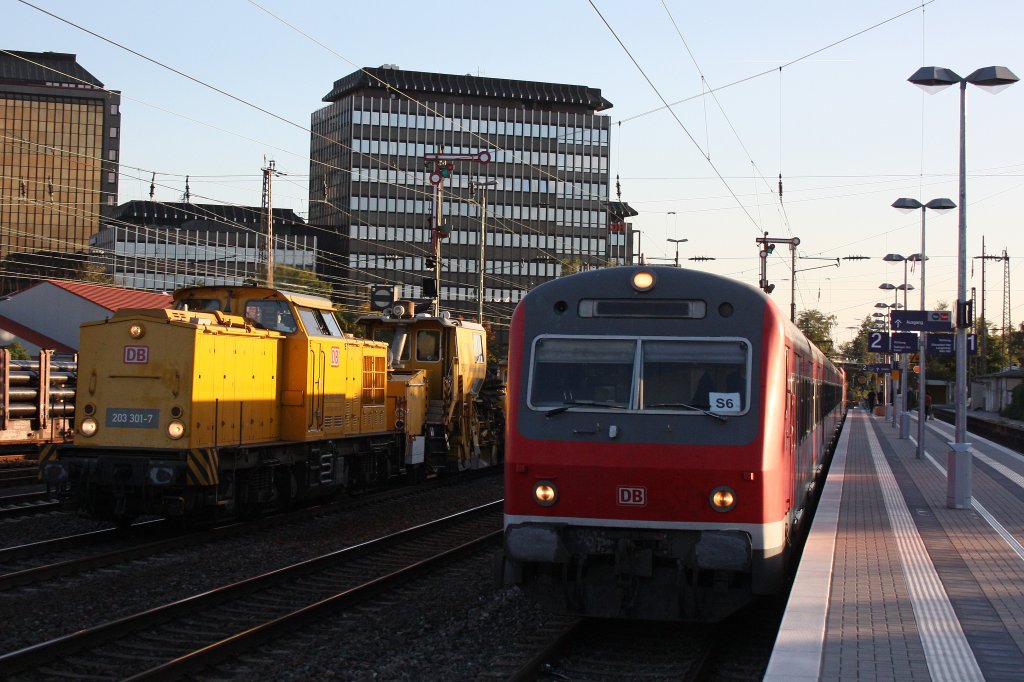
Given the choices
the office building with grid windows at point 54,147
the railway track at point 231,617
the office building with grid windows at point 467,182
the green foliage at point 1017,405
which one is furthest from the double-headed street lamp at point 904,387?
the office building with grid windows at point 54,147

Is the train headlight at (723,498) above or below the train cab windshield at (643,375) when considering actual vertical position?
below

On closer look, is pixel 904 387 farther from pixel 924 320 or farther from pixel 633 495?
pixel 633 495

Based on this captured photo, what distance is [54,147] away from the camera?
12962cm

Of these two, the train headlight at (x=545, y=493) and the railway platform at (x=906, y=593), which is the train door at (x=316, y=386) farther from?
the train headlight at (x=545, y=493)

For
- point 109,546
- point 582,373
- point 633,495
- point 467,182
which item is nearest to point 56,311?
point 109,546

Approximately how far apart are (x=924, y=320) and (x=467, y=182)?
9407 cm

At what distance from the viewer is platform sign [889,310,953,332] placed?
24.7m

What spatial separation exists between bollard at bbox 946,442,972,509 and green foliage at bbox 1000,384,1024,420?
4282 centimetres

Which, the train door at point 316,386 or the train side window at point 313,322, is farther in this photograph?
the train side window at point 313,322

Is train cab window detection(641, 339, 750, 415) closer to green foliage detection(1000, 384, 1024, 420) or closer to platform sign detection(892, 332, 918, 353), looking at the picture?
platform sign detection(892, 332, 918, 353)

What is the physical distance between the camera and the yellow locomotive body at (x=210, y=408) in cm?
1386

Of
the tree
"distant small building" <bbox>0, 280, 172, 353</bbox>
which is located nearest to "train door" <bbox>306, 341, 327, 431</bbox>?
"distant small building" <bbox>0, 280, 172, 353</bbox>

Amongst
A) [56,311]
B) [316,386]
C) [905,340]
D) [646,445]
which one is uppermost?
[56,311]

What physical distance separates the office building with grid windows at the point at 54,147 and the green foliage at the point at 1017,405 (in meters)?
103
